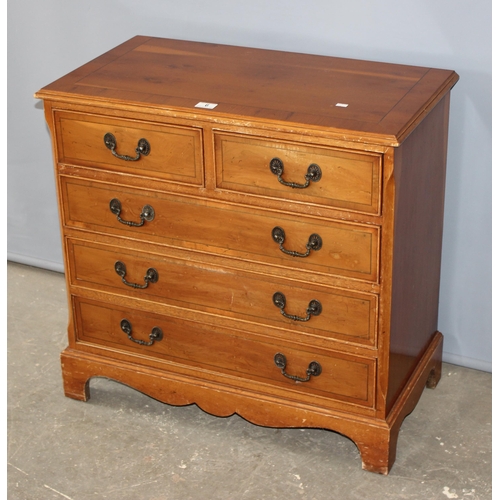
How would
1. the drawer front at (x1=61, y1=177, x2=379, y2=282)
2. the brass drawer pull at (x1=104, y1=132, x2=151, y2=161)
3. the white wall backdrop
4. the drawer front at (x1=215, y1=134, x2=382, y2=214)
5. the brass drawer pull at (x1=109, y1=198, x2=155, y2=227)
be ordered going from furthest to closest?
the white wall backdrop
the brass drawer pull at (x1=109, y1=198, x2=155, y2=227)
the brass drawer pull at (x1=104, y1=132, x2=151, y2=161)
the drawer front at (x1=61, y1=177, x2=379, y2=282)
the drawer front at (x1=215, y1=134, x2=382, y2=214)

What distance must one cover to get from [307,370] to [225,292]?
1.12 ft

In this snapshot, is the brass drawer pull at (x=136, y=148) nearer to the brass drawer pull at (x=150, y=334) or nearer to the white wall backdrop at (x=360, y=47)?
the brass drawer pull at (x=150, y=334)

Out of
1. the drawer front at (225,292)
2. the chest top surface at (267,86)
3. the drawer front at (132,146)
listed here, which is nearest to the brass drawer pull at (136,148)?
the drawer front at (132,146)

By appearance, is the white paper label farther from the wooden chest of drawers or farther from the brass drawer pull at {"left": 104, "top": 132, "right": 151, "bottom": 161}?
the brass drawer pull at {"left": 104, "top": 132, "right": 151, "bottom": 161}

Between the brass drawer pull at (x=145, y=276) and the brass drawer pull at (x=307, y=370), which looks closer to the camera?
the brass drawer pull at (x=307, y=370)

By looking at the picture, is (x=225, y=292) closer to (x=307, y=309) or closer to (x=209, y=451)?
(x=307, y=309)

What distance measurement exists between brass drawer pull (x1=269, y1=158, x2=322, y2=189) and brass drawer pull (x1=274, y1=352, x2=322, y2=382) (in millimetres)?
569

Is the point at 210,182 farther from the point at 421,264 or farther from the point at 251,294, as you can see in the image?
the point at 421,264

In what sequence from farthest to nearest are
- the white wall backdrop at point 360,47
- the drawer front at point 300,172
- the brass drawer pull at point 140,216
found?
1. the white wall backdrop at point 360,47
2. the brass drawer pull at point 140,216
3. the drawer front at point 300,172

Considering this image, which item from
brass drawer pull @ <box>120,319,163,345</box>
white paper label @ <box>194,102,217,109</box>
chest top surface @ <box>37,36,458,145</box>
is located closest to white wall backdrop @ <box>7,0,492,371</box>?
chest top surface @ <box>37,36,458,145</box>

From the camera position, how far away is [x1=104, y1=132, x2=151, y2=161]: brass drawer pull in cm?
267

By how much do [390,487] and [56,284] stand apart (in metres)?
1.78

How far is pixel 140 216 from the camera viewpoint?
9.16ft

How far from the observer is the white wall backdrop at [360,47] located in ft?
9.48
